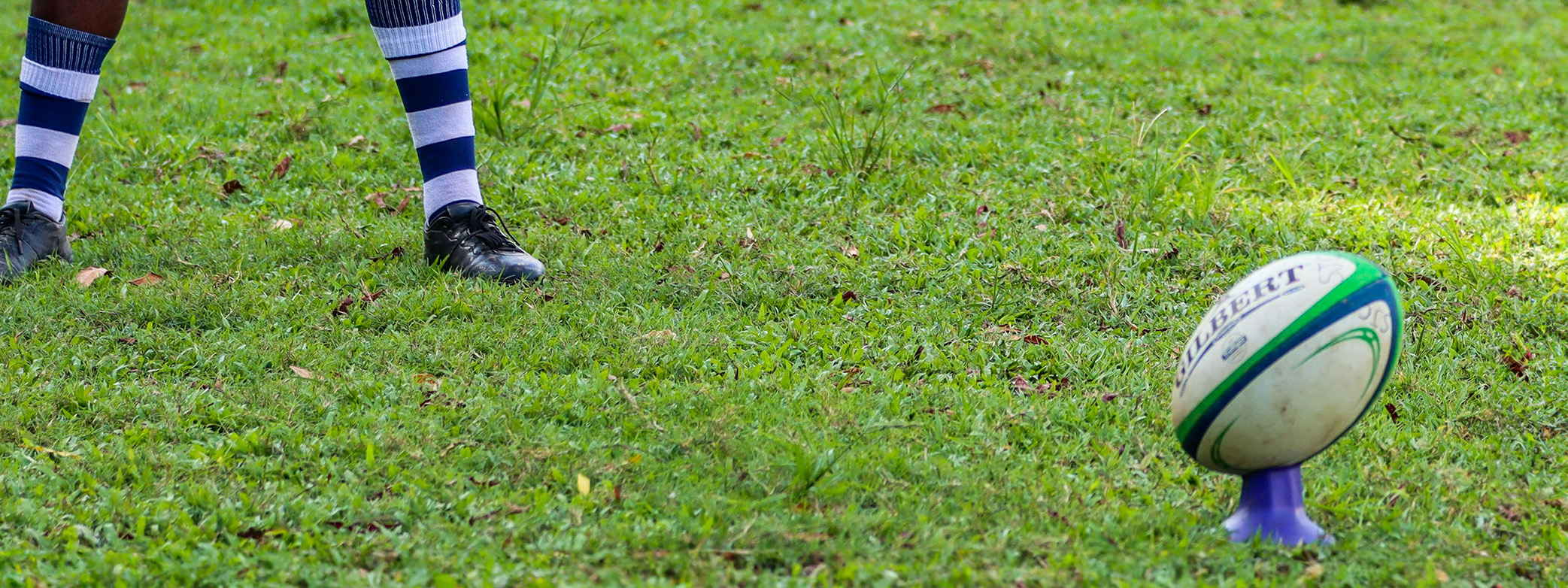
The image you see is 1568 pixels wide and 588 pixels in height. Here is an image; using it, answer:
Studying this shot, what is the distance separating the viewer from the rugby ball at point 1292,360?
1858 millimetres

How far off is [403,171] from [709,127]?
1.17m

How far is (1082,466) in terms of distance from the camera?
2297 millimetres

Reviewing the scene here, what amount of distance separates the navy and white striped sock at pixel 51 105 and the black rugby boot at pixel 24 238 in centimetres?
3

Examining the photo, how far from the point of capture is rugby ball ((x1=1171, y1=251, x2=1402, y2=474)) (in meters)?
1.86

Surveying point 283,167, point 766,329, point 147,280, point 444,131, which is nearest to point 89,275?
point 147,280

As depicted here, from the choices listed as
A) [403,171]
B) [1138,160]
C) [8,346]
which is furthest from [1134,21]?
[8,346]

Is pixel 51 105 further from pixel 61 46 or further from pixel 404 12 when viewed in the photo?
pixel 404 12

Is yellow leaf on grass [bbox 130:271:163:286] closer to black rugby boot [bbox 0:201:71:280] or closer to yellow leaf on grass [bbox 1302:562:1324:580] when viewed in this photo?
black rugby boot [bbox 0:201:71:280]

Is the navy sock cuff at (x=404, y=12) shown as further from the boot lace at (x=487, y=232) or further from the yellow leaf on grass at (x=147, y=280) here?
the yellow leaf on grass at (x=147, y=280)

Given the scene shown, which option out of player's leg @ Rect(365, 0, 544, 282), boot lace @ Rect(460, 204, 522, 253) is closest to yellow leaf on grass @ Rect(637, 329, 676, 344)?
player's leg @ Rect(365, 0, 544, 282)

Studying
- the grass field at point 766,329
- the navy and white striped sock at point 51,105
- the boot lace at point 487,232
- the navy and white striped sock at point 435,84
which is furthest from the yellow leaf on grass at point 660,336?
the navy and white striped sock at point 51,105

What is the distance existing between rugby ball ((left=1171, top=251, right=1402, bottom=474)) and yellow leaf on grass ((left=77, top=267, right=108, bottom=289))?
2.75 meters

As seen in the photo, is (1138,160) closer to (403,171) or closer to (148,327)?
(403,171)

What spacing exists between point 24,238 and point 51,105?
358 millimetres
